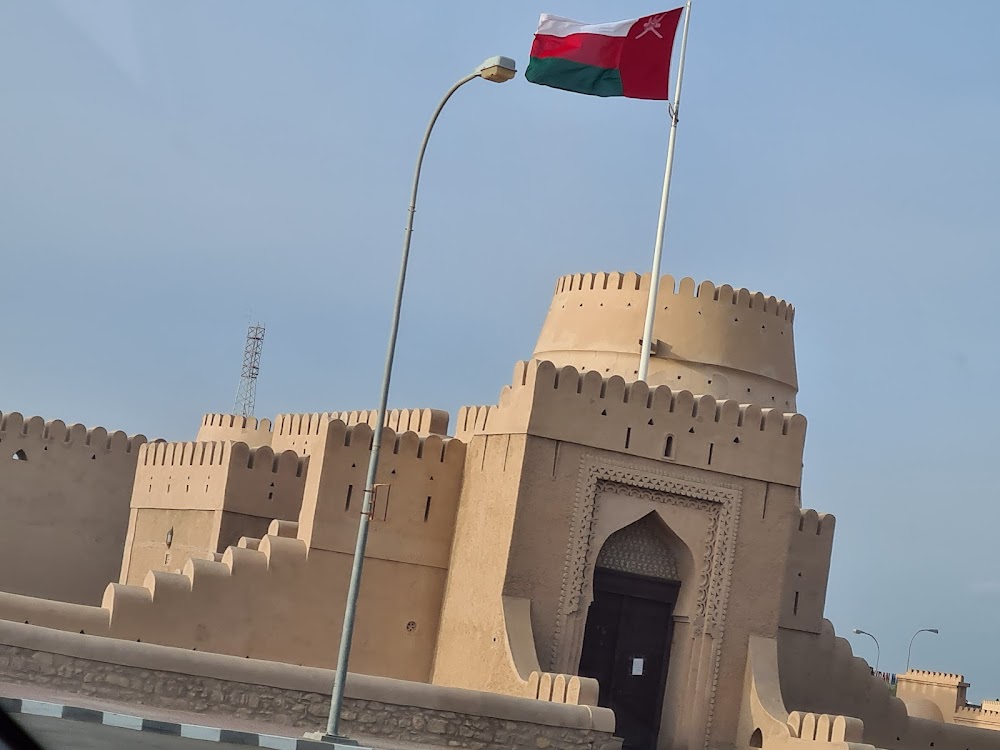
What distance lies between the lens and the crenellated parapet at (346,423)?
944 inches

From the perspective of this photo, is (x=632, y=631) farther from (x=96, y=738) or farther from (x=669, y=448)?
(x=96, y=738)

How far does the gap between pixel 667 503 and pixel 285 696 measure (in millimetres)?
6502

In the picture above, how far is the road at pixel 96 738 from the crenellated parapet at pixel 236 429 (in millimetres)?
16630

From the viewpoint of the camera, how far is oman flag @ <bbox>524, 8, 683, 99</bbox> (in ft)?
67.2

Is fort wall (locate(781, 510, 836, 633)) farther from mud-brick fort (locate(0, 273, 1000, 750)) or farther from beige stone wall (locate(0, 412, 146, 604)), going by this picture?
beige stone wall (locate(0, 412, 146, 604))

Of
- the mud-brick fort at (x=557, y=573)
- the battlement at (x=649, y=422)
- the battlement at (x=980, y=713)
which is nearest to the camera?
the mud-brick fort at (x=557, y=573)

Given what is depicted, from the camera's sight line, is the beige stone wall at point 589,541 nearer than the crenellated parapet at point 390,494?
Yes

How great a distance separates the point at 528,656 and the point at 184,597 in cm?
425

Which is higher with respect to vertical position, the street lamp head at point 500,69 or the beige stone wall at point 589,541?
the street lamp head at point 500,69

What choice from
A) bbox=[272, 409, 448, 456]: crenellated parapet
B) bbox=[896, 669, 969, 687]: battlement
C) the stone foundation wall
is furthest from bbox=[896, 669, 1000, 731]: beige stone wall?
the stone foundation wall

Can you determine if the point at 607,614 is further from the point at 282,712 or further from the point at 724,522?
the point at 282,712

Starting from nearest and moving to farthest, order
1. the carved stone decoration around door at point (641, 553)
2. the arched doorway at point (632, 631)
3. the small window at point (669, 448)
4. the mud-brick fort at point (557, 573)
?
1. the mud-brick fort at point (557, 573)
2. the small window at point (669, 448)
3. the arched doorway at point (632, 631)
4. the carved stone decoration around door at point (641, 553)

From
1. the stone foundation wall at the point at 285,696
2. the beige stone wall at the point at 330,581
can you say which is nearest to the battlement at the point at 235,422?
the beige stone wall at the point at 330,581

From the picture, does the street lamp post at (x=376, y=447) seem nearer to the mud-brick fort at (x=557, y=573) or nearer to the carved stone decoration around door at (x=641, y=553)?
the mud-brick fort at (x=557, y=573)
